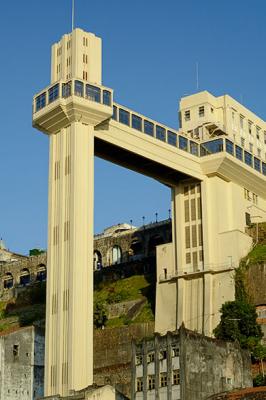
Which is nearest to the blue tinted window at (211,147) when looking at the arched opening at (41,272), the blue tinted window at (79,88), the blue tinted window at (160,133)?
the blue tinted window at (160,133)

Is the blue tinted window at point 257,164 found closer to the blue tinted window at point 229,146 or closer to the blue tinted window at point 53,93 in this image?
the blue tinted window at point 229,146

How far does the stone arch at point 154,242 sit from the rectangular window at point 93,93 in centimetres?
3409

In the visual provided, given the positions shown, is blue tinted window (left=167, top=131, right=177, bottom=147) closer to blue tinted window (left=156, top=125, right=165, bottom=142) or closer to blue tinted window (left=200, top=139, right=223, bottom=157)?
blue tinted window (left=156, top=125, right=165, bottom=142)

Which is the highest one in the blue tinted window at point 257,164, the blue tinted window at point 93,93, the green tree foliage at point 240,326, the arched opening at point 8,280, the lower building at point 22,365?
the blue tinted window at point 93,93

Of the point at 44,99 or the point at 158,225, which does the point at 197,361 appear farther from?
the point at 158,225

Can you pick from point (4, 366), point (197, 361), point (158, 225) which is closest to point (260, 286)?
point (197, 361)

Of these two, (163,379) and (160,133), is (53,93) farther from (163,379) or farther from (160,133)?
(163,379)

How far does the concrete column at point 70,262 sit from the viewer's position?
6372 cm

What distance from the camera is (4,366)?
240ft

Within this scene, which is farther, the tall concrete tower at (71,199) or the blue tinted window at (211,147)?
the blue tinted window at (211,147)

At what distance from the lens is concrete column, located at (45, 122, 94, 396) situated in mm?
63719

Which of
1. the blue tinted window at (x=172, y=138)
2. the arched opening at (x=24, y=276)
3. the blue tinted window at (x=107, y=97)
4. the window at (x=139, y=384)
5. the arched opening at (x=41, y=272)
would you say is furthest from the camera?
the arched opening at (x=24, y=276)

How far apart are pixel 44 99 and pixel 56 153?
14.6 ft

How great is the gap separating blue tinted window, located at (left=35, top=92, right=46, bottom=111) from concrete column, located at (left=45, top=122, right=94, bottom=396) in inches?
104
